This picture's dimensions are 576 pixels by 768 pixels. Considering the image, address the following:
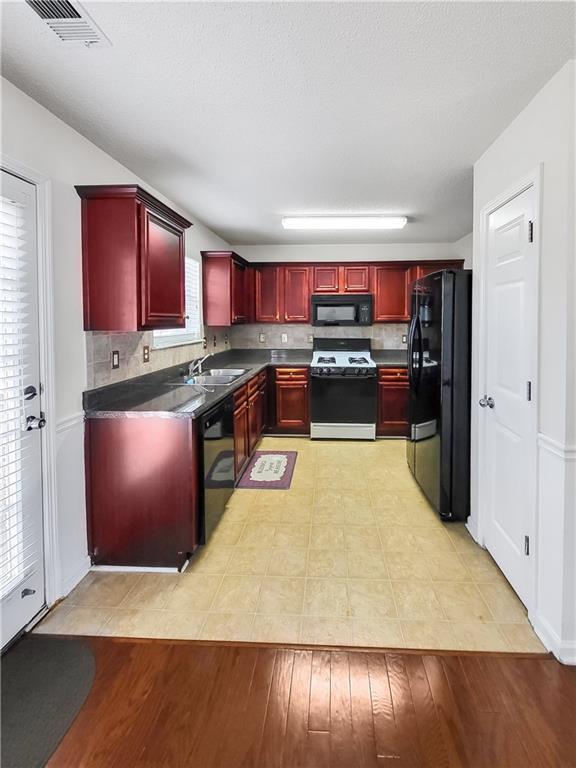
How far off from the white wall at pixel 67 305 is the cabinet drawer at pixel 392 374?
3.70m

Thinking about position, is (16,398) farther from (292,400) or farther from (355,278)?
(355,278)

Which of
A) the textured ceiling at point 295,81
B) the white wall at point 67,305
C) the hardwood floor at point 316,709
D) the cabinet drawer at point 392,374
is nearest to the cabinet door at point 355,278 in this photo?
the cabinet drawer at point 392,374

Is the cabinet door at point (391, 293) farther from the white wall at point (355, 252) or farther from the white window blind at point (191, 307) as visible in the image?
the white window blind at point (191, 307)

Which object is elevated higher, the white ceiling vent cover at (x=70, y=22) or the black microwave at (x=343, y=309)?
the white ceiling vent cover at (x=70, y=22)

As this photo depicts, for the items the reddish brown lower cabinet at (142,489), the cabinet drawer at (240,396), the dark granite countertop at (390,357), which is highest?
the dark granite countertop at (390,357)

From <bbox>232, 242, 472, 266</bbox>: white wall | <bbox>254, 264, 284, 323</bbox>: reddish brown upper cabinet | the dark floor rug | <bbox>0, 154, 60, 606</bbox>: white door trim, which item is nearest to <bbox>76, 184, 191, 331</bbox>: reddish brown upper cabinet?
<bbox>0, 154, 60, 606</bbox>: white door trim

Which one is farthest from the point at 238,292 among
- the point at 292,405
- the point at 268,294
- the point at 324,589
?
the point at 324,589

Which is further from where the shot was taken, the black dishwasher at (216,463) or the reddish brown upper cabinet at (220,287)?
the reddish brown upper cabinet at (220,287)

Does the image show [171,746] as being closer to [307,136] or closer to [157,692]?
[157,692]

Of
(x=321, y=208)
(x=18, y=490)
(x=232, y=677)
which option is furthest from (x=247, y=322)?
(x=232, y=677)

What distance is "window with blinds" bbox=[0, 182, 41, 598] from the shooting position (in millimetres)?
1983

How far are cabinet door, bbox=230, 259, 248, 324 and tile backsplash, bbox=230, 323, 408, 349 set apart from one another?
630 millimetres

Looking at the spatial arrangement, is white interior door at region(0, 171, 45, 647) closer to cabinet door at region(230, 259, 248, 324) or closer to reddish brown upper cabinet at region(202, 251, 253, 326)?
reddish brown upper cabinet at region(202, 251, 253, 326)

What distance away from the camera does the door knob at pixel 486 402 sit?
271 cm
